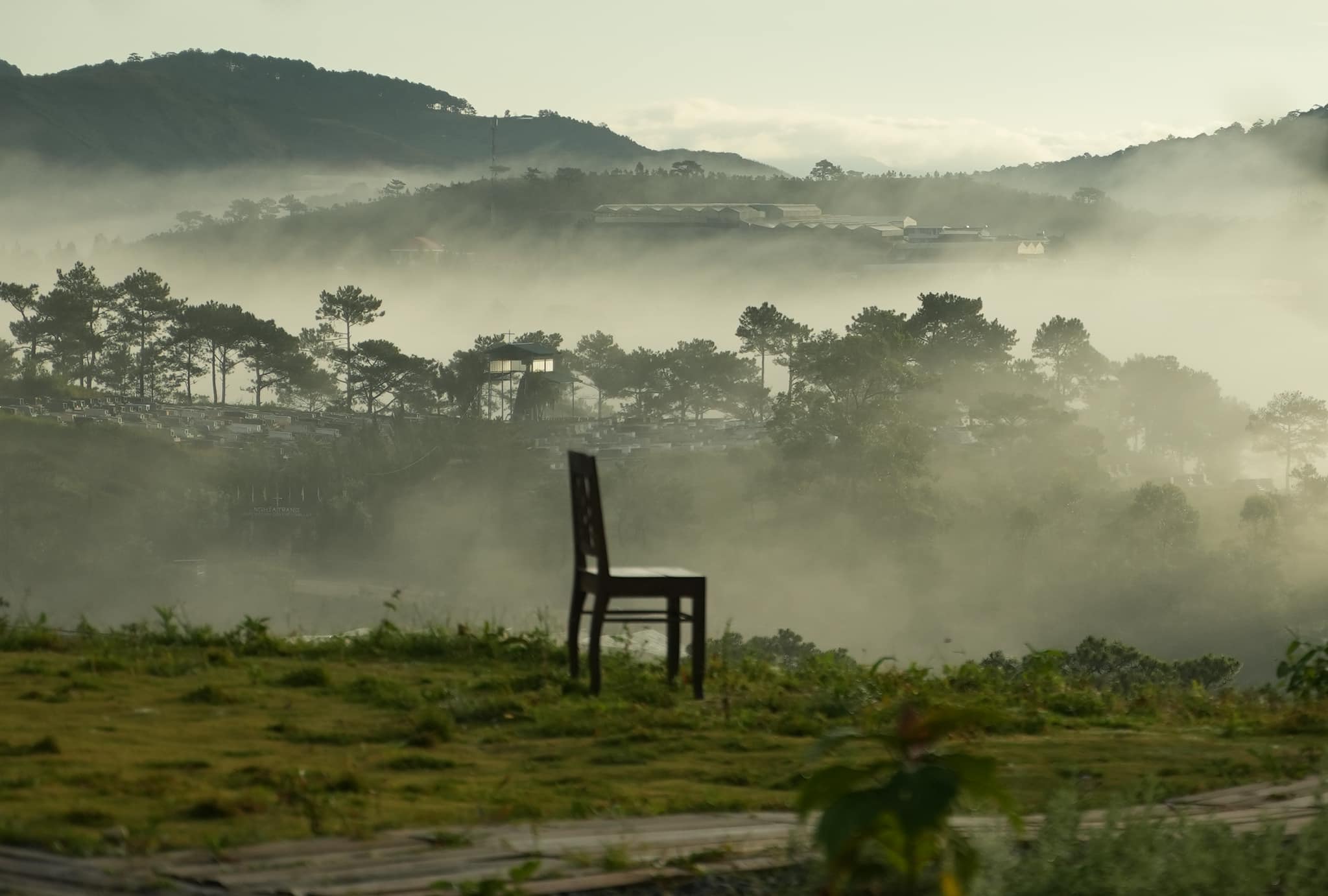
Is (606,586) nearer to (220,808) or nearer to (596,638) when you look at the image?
(596,638)

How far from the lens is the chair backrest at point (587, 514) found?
4.39 metres

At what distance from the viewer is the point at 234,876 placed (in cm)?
218

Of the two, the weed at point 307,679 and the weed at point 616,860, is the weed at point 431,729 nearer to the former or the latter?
the weed at point 307,679

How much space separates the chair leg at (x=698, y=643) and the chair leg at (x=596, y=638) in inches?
11.7

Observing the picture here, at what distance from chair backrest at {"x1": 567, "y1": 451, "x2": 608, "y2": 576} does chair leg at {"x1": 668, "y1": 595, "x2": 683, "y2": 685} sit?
0.96 ft

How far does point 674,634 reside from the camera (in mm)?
4809

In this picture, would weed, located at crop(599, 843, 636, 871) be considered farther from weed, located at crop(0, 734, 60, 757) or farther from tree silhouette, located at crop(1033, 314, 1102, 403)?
tree silhouette, located at crop(1033, 314, 1102, 403)

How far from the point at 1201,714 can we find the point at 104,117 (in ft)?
460

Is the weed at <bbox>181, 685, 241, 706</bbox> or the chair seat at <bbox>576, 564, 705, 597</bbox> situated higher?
the chair seat at <bbox>576, 564, 705, 597</bbox>

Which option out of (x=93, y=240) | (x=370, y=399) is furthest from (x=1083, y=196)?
(x=93, y=240)

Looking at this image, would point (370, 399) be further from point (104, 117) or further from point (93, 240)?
point (104, 117)

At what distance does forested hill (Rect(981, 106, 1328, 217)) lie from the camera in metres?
90.3

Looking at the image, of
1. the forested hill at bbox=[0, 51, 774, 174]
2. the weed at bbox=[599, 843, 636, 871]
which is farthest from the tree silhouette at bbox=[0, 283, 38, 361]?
the forested hill at bbox=[0, 51, 774, 174]

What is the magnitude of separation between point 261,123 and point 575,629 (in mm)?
146501
